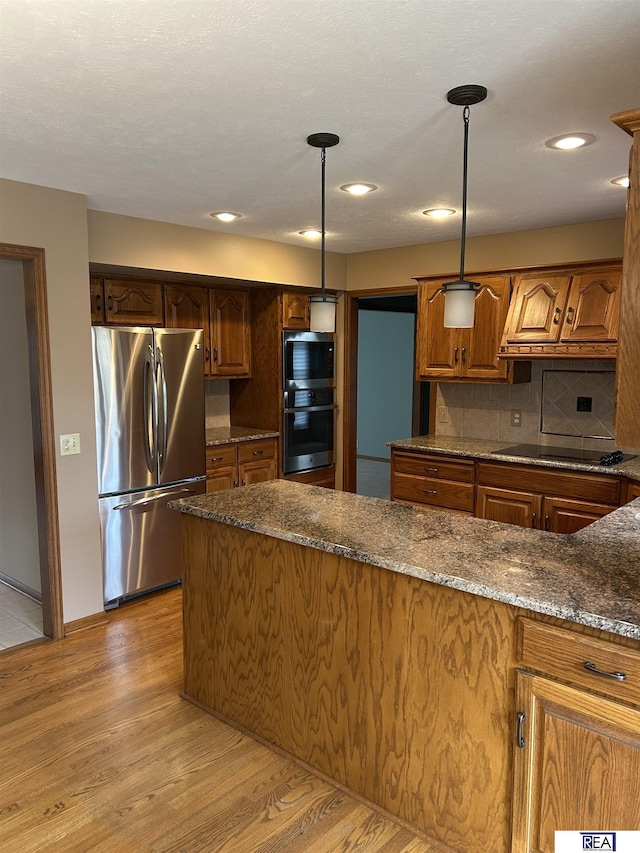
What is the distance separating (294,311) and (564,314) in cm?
216

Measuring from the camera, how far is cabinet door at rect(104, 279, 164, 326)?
4.22 metres

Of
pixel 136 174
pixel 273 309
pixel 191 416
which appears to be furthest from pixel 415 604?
pixel 273 309

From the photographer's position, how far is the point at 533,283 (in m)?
4.23

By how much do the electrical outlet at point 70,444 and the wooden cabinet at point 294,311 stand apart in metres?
2.16

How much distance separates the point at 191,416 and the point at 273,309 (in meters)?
1.36

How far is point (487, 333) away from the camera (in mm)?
4484

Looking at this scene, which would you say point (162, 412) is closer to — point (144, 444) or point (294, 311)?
point (144, 444)

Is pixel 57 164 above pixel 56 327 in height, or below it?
above

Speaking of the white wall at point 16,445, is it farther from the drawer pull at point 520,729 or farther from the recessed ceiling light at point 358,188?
the drawer pull at point 520,729

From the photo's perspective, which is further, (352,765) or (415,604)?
(352,765)

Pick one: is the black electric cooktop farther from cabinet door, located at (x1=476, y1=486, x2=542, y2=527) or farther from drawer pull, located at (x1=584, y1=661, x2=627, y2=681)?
drawer pull, located at (x1=584, y1=661, x2=627, y2=681)

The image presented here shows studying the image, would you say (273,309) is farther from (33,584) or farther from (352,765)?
(352,765)

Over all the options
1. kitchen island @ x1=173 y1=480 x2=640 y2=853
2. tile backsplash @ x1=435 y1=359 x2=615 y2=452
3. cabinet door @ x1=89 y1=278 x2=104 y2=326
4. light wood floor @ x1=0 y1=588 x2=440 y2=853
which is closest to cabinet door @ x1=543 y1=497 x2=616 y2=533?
tile backsplash @ x1=435 y1=359 x2=615 y2=452

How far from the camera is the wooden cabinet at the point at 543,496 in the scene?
12.3 ft
